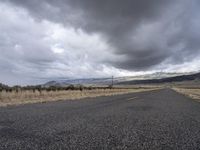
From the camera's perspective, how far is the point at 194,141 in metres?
6.48

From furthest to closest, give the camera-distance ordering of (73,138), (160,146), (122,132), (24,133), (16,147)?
1. (122,132)
2. (24,133)
3. (73,138)
4. (160,146)
5. (16,147)

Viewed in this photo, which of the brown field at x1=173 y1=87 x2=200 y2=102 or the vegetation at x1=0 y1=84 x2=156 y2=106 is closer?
the vegetation at x1=0 y1=84 x2=156 y2=106

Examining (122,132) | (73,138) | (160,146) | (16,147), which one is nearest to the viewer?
(16,147)

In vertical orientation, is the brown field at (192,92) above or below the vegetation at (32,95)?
below

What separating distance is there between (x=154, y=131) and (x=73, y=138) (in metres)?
2.70

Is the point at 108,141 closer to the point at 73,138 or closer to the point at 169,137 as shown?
the point at 73,138

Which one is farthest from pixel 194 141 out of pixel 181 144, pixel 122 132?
pixel 122 132

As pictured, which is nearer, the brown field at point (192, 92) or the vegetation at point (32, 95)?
the vegetation at point (32, 95)

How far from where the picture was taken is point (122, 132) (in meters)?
7.31

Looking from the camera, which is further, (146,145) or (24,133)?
(24,133)

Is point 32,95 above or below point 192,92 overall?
above

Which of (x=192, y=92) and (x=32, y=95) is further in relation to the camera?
(x=192, y=92)

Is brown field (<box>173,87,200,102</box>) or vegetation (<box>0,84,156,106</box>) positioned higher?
vegetation (<box>0,84,156,106</box>)

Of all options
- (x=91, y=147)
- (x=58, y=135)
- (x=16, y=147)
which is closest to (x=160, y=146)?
(x=91, y=147)
